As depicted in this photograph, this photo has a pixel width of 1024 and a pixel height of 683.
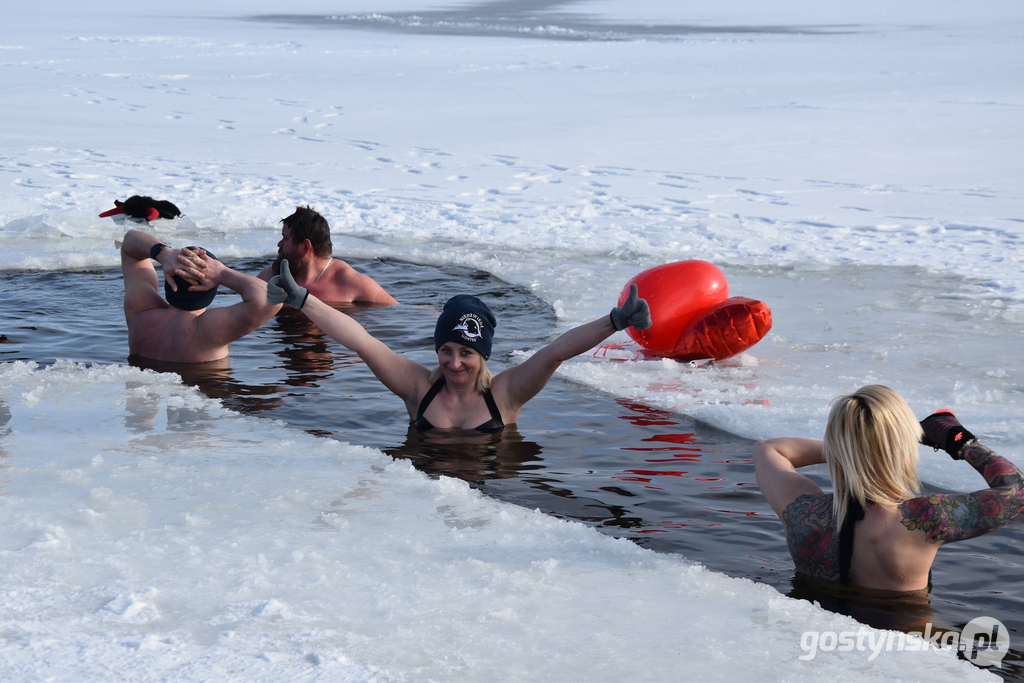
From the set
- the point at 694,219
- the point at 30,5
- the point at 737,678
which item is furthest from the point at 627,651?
the point at 30,5

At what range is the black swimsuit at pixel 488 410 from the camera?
17.1 feet

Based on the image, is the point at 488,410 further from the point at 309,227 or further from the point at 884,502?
the point at 309,227

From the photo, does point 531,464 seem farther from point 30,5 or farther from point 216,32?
point 30,5

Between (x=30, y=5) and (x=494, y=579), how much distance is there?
51.0 metres

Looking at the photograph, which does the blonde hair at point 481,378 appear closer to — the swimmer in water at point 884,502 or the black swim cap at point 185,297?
the black swim cap at point 185,297

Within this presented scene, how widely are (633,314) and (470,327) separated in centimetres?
95

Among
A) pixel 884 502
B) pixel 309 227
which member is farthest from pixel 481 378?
pixel 309 227

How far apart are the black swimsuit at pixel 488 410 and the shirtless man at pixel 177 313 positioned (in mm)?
1253

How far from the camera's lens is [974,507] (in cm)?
320

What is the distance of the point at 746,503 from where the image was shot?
14.5ft

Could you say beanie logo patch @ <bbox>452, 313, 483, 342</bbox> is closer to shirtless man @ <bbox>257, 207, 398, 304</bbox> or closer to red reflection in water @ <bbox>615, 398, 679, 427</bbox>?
red reflection in water @ <bbox>615, 398, 679, 427</bbox>

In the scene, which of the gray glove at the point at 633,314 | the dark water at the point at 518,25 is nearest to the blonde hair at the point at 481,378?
the gray glove at the point at 633,314

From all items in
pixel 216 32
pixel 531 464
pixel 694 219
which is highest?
pixel 216 32

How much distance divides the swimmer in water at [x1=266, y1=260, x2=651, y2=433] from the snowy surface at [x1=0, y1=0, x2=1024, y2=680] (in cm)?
50
